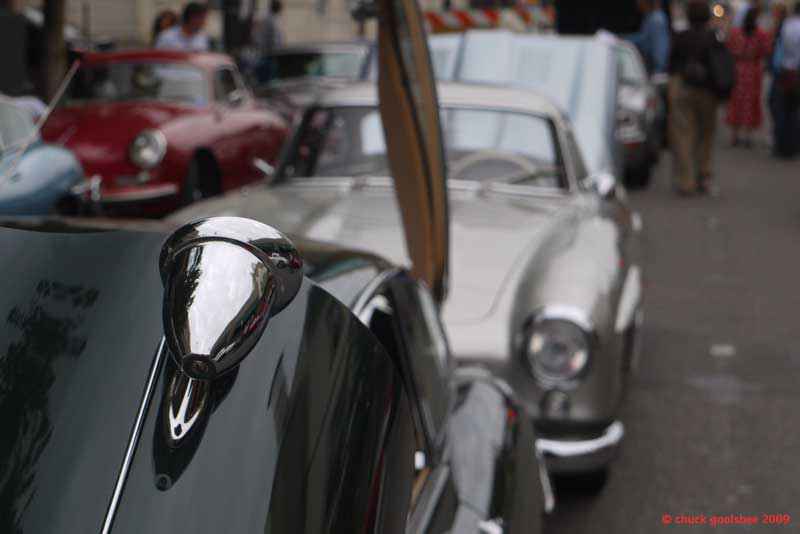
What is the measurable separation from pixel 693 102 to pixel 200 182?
5225mm

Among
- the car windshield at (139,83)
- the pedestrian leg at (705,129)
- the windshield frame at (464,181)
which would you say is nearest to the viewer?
the windshield frame at (464,181)

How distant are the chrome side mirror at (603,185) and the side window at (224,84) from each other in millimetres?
4414

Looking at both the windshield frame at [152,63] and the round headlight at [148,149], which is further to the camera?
the windshield frame at [152,63]

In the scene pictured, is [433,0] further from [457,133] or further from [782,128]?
[457,133]

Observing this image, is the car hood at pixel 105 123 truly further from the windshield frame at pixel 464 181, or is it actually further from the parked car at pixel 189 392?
the parked car at pixel 189 392

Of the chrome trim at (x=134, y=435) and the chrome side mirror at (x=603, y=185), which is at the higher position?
the chrome trim at (x=134, y=435)

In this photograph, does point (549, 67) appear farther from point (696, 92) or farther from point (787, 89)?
point (787, 89)

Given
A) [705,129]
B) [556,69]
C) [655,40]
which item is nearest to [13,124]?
[556,69]

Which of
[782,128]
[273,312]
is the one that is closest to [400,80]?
[273,312]

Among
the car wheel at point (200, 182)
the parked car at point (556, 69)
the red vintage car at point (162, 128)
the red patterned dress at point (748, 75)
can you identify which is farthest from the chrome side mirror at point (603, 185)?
the red patterned dress at point (748, 75)

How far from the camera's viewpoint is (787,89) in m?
14.1

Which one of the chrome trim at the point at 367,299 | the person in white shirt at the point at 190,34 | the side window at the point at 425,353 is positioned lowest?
the person in white shirt at the point at 190,34

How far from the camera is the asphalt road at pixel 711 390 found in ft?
14.1

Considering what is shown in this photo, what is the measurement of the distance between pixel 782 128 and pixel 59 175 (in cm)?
1128
